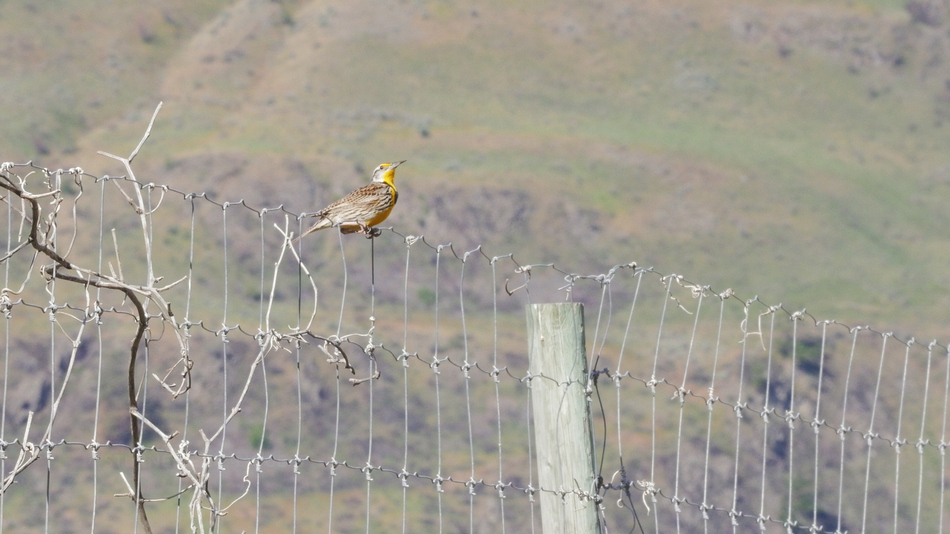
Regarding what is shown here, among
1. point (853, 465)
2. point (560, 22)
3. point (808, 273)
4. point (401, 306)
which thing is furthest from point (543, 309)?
point (560, 22)

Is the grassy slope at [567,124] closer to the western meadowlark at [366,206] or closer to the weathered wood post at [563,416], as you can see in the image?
the western meadowlark at [366,206]

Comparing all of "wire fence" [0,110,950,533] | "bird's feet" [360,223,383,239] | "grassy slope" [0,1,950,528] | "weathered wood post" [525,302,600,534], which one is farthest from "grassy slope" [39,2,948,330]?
"weathered wood post" [525,302,600,534]

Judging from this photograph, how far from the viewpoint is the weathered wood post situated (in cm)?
445

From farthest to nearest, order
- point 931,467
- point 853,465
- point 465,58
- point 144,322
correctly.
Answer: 1. point 465,58
2. point 853,465
3. point 931,467
4. point 144,322

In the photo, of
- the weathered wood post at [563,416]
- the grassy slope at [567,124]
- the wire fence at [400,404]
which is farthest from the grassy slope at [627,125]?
the weathered wood post at [563,416]

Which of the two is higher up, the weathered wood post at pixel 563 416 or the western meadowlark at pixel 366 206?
the western meadowlark at pixel 366 206

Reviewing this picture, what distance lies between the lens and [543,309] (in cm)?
448

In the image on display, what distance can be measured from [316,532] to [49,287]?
3522cm

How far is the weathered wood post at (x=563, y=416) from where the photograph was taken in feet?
14.6

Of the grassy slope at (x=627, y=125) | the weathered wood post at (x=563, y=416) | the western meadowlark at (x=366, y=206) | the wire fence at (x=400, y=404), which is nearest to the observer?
the weathered wood post at (x=563, y=416)

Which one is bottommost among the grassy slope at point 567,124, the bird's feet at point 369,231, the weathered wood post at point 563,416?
the weathered wood post at point 563,416

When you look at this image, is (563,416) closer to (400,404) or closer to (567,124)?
(400,404)

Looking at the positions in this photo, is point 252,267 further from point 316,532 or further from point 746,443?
point 746,443

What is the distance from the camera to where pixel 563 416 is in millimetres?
4473
